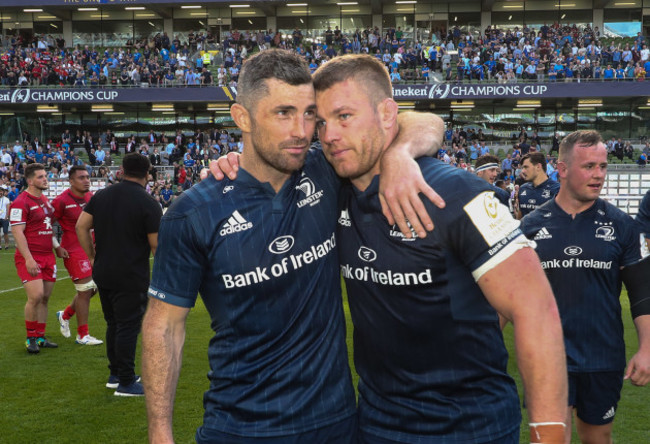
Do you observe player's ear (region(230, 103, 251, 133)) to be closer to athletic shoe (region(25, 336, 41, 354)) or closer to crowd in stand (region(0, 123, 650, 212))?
athletic shoe (region(25, 336, 41, 354))

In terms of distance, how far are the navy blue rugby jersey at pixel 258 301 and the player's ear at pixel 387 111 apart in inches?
19.2

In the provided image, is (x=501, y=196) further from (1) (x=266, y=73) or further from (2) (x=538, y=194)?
(2) (x=538, y=194)

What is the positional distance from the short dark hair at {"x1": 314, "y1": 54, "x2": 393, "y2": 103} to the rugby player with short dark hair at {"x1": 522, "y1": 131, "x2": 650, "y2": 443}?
2251 mm

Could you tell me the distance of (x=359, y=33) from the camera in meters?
41.9

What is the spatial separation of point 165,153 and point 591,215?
111ft

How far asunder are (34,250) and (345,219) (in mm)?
7582

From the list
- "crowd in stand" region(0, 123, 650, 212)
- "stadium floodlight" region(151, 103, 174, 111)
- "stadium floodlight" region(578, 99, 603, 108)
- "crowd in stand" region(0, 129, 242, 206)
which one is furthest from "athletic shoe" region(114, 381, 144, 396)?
"stadium floodlight" region(578, 99, 603, 108)

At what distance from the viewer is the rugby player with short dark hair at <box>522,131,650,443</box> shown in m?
4.23

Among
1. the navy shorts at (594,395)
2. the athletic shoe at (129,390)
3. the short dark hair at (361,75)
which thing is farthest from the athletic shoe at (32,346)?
the short dark hair at (361,75)

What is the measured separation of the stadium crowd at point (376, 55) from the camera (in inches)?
1442

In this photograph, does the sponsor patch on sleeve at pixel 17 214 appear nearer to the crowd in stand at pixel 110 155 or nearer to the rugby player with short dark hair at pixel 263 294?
the rugby player with short dark hair at pixel 263 294

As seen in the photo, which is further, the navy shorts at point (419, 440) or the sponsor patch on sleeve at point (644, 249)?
the sponsor patch on sleeve at point (644, 249)

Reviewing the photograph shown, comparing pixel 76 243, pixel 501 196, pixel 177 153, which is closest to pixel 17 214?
pixel 76 243

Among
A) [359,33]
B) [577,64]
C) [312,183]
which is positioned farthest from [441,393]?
[359,33]
